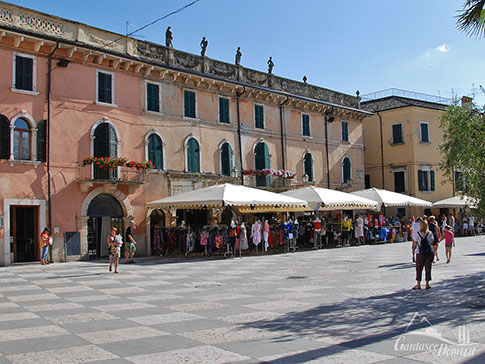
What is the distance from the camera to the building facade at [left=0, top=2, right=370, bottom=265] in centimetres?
2111

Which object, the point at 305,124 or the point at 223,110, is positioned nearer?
the point at 223,110

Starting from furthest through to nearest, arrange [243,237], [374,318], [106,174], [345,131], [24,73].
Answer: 1. [345,131]
2. [106,174]
3. [243,237]
4. [24,73]
5. [374,318]

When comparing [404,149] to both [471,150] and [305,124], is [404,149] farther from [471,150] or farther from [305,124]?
[471,150]

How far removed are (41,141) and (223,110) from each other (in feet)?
35.3

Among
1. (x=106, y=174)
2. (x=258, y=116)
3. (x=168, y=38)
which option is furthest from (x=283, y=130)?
(x=106, y=174)

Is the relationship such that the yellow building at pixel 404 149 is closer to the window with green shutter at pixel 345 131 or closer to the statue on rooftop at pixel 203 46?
the window with green shutter at pixel 345 131

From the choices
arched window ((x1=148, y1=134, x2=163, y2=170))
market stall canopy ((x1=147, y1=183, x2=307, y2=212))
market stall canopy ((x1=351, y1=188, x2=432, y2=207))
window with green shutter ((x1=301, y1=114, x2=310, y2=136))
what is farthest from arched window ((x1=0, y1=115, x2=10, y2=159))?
market stall canopy ((x1=351, y1=188, x2=432, y2=207))

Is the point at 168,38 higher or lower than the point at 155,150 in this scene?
higher

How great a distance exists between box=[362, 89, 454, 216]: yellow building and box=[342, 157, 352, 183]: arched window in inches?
199

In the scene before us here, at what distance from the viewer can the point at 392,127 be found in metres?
40.8

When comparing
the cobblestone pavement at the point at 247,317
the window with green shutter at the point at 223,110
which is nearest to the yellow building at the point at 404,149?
the window with green shutter at the point at 223,110

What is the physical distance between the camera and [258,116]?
31219 mm

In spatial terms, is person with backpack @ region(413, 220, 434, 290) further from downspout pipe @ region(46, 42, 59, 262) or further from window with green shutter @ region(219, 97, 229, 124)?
window with green shutter @ region(219, 97, 229, 124)

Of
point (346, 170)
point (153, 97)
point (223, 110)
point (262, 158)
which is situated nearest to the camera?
point (153, 97)
